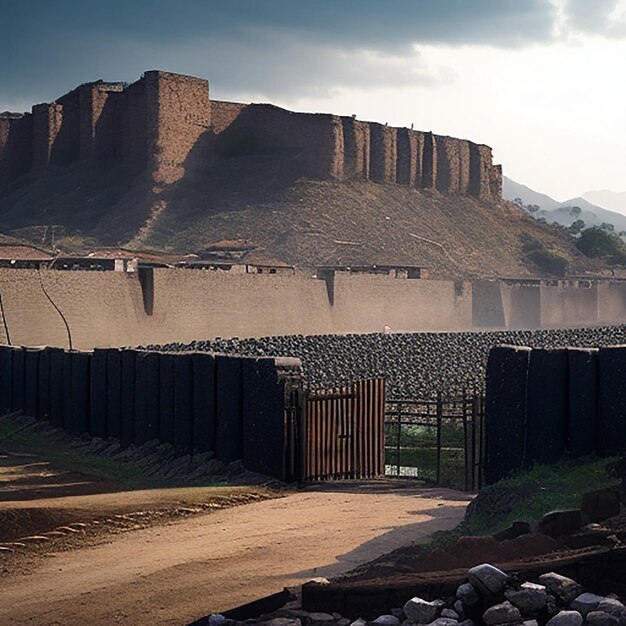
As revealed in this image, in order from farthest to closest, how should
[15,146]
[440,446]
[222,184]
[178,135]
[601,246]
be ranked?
[601,246] → [15,146] → [222,184] → [178,135] → [440,446]

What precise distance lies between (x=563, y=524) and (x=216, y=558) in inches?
122

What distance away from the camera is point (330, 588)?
737 centimetres

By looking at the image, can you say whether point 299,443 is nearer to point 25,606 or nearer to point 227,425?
point 227,425

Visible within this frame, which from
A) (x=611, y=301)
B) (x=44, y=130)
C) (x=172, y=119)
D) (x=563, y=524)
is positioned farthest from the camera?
(x=44, y=130)

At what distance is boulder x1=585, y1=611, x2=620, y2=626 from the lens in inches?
245

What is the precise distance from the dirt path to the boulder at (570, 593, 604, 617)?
101 inches

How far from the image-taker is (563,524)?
803cm

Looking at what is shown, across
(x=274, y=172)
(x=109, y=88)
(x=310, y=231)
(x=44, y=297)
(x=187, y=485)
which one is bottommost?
(x=187, y=485)

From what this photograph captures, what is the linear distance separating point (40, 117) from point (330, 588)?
87.7 meters

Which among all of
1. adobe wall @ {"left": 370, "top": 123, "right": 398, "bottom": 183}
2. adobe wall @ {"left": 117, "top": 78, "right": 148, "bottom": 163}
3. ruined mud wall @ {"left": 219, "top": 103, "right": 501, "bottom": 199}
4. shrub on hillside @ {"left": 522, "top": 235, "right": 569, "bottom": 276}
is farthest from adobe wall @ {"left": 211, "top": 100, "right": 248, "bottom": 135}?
shrub on hillside @ {"left": 522, "top": 235, "right": 569, "bottom": 276}

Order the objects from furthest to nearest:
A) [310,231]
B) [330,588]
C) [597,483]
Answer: [310,231] → [597,483] → [330,588]

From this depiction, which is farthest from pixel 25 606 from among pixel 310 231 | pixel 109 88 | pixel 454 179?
pixel 454 179

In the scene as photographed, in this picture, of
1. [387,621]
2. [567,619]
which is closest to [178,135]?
[387,621]

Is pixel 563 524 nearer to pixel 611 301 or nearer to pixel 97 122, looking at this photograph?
pixel 611 301
